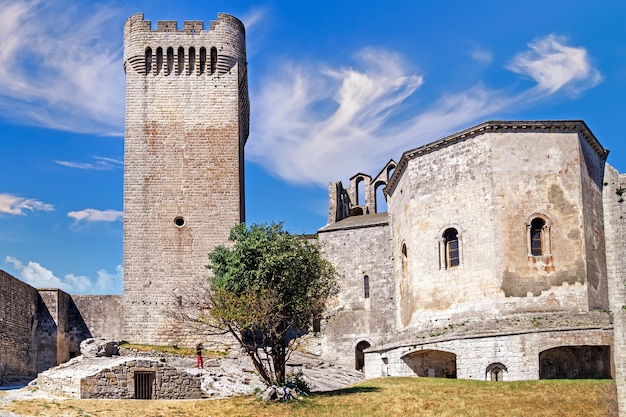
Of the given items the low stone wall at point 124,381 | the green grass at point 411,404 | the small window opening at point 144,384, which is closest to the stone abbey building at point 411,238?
the green grass at point 411,404

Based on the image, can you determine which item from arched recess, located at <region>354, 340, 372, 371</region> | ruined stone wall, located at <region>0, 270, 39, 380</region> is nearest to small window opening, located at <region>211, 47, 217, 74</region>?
ruined stone wall, located at <region>0, 270, 39, 380</region>

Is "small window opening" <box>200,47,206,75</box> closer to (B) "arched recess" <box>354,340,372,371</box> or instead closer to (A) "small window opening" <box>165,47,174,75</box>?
(A) "small window opening" <box>165,47,174,75</box>

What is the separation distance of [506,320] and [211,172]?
19411mm

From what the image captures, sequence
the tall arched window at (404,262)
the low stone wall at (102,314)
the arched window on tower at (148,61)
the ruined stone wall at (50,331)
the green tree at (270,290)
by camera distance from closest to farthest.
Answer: the green tree at (270,290)
the tall arched window at (404,262)
the ruined stone wall at (50,331)
the low stone wall at (102,314)
the arched window on tower at (148,61)

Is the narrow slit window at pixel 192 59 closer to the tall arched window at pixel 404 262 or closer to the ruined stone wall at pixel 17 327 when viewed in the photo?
the ruined stone wall at pixel 17 327

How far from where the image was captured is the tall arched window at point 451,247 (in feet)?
124

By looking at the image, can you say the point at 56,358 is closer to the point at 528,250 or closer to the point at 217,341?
the point at 217,341

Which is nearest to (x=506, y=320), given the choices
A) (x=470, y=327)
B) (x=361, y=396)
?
(x=470, y=327)

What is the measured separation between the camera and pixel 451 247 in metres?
38.2

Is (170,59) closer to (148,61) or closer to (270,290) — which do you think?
(148,61)

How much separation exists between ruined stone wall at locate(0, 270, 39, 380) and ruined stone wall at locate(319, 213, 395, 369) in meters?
15.0

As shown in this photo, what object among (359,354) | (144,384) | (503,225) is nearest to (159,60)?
(359,354)

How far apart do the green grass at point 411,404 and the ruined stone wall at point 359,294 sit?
14.3 meters

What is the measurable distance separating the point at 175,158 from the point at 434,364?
745 inches
